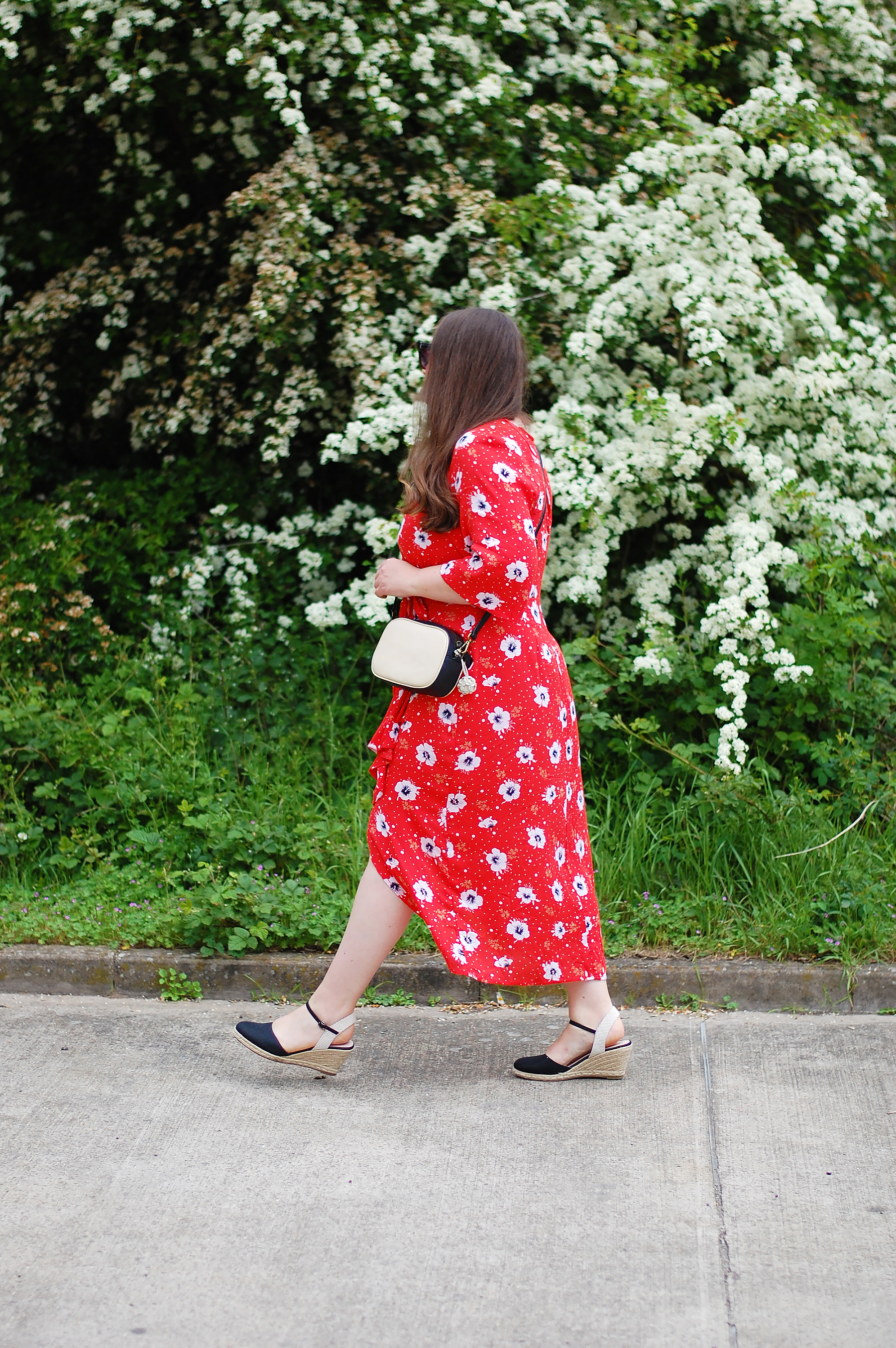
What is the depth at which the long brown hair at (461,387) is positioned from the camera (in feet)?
9.45

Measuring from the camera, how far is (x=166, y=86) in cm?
537

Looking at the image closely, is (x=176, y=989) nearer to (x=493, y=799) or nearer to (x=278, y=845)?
(x=278, y=845)

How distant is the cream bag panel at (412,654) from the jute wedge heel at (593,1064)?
3.12 feet

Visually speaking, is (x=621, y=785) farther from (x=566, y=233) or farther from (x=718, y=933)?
(x=566, y=233)

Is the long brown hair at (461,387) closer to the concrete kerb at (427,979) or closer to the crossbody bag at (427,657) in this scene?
the crossbody bag at (427,657)

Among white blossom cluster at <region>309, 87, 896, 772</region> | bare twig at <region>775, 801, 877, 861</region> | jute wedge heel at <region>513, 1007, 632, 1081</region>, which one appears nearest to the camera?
jute wedge heel at <region>513, 1007, 632, 1081</region>

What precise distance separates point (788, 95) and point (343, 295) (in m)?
1.85

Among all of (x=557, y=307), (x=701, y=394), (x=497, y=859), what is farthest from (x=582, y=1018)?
(x=557, y=307)

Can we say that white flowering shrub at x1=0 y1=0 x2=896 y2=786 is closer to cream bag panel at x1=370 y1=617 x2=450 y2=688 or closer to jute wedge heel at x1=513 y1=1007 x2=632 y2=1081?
jute wedge heel at x1=513 y1=1007 x2=632 y2=1081

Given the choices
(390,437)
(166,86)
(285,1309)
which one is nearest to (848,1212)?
(285,1309)

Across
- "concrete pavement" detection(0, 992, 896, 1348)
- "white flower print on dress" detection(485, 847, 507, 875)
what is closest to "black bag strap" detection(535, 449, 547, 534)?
"white flower print on dress" detection(485, 847, 507, 875)

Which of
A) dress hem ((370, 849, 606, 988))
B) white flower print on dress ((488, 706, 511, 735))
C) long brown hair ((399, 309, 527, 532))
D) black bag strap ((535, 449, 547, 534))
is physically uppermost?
long brown hair ((399, 309, 527, 532))

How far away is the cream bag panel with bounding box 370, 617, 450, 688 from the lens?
111 inches

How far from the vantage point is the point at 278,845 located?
13.1 feet
